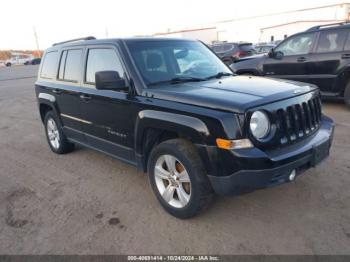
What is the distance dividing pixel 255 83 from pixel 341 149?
7.57 ft

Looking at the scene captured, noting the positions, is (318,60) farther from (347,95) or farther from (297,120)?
(297,120)

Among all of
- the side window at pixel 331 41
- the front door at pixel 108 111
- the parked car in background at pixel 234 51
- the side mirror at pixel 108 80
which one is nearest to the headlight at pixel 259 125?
the front door at pixel 108 111

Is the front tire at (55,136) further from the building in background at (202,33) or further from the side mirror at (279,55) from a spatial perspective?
the building in background at (202,33)

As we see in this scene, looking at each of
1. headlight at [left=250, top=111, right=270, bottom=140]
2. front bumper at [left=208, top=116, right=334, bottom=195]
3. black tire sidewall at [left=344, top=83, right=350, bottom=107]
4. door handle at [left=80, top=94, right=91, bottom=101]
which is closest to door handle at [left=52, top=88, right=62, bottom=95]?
door handle at [left=80, top=94, right=91, bottom=101]

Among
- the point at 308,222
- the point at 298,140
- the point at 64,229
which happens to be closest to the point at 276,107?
the point at 298,140

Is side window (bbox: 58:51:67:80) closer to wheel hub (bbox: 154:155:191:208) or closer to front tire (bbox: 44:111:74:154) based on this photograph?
front tire (bbox: 44:111:74:154)

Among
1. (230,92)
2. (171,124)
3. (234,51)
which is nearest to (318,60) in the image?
(230,92)

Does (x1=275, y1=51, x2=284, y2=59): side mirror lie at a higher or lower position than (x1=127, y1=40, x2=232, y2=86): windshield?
lower

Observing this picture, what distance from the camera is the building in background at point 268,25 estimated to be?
56750 mm

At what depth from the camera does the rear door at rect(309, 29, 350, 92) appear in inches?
286

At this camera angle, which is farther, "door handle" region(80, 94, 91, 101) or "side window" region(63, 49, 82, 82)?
"side window" region(63, 49, 82, 82)

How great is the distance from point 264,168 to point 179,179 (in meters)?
0.94

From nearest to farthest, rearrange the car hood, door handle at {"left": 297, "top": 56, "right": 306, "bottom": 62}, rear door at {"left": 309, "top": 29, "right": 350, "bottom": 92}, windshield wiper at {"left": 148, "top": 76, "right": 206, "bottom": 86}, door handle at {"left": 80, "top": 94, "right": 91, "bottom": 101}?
1. the car hood
2. windshield wiper at {"left": 148, "top": 76, "right": 206, "bottom": 86}
3. door handle at {"left": 80, "top": 94, "right": 91, "bottom": 101}
4. rear door at {"left": 309, "top": 29, "right": 350, "bottom": 92}
5. door handle at {"left": 297, "top": 56, "right": 306, "bottom": 62}

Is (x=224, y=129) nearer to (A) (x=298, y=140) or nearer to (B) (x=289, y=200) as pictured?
(A) (x=298, y=140)
